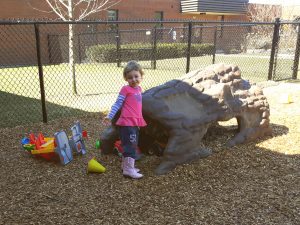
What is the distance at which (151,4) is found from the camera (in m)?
23.5

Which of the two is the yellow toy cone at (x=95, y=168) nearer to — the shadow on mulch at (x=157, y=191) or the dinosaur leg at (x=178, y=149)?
the shadow on mulch at (x=157, y=191)

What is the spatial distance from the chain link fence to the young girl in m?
2.36

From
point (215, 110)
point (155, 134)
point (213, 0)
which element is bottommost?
point (155, 134)

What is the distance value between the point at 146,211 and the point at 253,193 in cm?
111

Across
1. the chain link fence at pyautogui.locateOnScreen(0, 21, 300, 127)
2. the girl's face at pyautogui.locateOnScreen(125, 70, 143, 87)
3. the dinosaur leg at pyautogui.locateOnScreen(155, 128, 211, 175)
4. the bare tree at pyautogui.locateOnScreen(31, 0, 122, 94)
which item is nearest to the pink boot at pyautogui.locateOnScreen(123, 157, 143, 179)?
the dinosaur leg at pyautogui.locateOnScreen(155, 128, 211, 175)

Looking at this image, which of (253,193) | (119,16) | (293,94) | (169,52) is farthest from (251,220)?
(119,16)

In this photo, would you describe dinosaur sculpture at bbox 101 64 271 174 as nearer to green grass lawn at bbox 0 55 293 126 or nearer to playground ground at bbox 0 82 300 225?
playground ground at bbox 0 82 300 225

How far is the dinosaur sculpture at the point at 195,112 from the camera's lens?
3.73m

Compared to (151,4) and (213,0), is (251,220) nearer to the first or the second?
(151,4)

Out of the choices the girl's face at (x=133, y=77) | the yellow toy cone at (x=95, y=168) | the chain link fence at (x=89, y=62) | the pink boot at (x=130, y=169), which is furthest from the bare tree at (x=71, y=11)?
the pink boot at (x=130, y=169)

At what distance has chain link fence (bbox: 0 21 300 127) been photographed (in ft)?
22.8

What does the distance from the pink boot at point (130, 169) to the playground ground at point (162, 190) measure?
8 centimetres

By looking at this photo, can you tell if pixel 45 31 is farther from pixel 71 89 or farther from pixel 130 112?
pixel 130 112

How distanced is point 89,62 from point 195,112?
40.9ft
